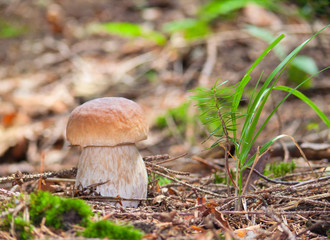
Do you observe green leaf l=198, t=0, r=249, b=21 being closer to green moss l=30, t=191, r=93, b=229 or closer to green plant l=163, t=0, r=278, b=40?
green plant l=163, t=0, r=278, b=40

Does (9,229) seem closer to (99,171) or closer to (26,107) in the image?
(99,171)

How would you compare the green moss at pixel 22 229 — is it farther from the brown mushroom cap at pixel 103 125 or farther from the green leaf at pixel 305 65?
the green leaf at pixel 305 65

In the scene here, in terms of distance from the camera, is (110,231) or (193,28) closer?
(110,231)

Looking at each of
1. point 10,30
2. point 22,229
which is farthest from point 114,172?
point 10,30

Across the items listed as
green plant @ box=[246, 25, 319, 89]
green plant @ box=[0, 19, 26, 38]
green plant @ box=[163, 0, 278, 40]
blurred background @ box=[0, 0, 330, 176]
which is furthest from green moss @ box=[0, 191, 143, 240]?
green plant @ box=[0, 19, 26, 38]

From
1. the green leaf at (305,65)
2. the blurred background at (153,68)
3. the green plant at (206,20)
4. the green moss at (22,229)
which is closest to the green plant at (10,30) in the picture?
the blurred background at (153,68)

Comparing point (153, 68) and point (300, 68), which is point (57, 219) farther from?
point (153, 68)

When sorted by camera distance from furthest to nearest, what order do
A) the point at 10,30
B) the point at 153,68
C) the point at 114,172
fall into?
the point at 10,30, the point at 153,68, the point at 114,172

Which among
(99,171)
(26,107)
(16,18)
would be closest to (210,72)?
(26,107)
